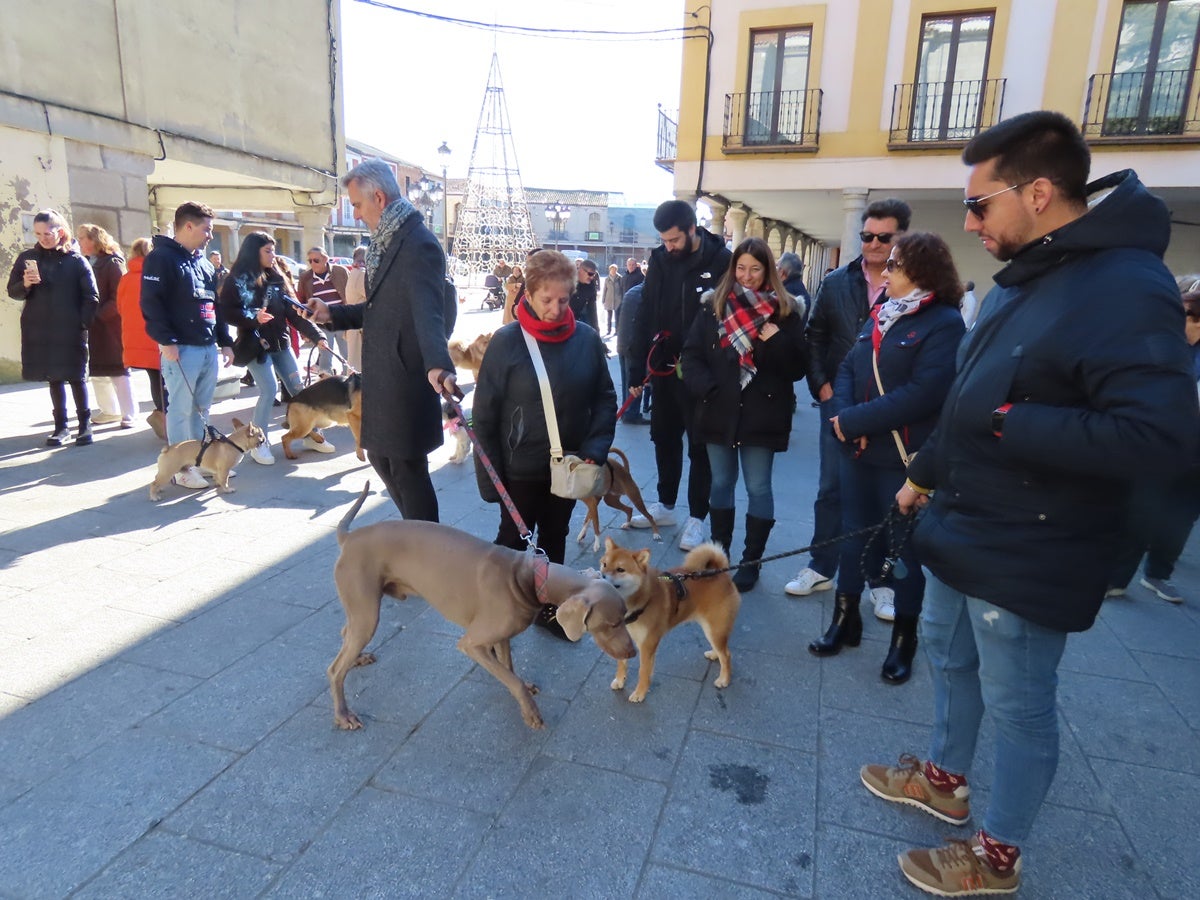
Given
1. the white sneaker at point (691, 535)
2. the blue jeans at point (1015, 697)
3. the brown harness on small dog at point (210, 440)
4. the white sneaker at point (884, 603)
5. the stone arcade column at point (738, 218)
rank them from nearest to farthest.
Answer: the blue jeans at point (1015, 697) → the white sneaker at point (884, 603) → the white sneaker at point (691, 535) → the brown harness on small dog at point (210, 440) → the stone arcade column at point (738, 218)

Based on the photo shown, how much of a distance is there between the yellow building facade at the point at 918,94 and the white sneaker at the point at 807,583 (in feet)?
37.1

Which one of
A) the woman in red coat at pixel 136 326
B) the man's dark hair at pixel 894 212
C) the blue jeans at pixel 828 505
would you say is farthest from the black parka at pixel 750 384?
the woman in red coat at pixel 136 326

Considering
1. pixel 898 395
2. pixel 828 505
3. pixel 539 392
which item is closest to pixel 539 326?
pixel 539 392

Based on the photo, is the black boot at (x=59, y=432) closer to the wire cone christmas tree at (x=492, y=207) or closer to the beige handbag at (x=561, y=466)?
the beige handbag at (x=561, y=466)

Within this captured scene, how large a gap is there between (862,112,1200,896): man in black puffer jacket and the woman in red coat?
22.9 ft

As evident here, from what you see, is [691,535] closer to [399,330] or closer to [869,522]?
[869,522]

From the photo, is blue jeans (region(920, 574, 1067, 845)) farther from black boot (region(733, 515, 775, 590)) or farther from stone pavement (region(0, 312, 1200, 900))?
black boot (region(733, 515, 775, 590))

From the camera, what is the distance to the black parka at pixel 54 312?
6492mm

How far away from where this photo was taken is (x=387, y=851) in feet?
7.23

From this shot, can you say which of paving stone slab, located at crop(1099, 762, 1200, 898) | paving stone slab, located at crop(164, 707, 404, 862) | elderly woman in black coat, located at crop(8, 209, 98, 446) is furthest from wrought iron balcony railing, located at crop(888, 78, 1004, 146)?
paving stone slab, located at crop(164, 707, 404, 862)

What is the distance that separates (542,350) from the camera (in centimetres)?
326

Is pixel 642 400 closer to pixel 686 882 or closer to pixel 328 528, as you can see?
pixel 328 528

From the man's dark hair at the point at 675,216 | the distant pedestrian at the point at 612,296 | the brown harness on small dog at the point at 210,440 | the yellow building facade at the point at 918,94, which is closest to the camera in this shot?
the man's dark hair at the point at 675,216

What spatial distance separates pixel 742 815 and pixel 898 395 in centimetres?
175
